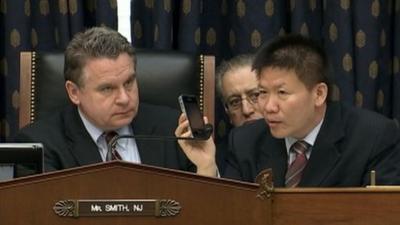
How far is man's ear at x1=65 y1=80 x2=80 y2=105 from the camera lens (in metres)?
2.72

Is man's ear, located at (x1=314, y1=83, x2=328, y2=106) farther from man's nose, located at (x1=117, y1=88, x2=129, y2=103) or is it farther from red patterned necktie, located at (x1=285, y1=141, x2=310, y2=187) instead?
man's nose, located at (x1=117, y1=88, x2=129, y2=103)

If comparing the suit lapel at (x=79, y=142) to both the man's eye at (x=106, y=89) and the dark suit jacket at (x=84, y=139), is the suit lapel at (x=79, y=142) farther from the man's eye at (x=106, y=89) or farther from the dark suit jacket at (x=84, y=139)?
the man's eye at (x=106, y=89)

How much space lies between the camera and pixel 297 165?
7.75ft

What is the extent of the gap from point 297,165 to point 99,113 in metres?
0.68

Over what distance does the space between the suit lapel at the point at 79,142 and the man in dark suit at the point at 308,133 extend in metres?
0.44

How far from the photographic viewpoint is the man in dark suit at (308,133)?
A: 2.33 m

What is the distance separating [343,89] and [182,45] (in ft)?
2.30

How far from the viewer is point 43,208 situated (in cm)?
160

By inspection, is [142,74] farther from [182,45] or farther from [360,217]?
[360,217]

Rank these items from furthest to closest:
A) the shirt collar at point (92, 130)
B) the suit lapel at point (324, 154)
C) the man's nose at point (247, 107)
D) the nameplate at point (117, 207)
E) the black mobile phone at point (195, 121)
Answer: the man's nose at point (247, 107), the shirt collar at point (92, 130), the suit lapel at point (324, 154), the black mobile phone at point (195, 121), the nameplate at point (117, 207)

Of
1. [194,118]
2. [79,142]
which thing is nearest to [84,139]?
[79,142]

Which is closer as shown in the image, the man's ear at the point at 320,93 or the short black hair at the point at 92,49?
the man's ear at the point at 320,93

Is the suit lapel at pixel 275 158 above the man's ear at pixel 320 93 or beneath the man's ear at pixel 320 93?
beneath

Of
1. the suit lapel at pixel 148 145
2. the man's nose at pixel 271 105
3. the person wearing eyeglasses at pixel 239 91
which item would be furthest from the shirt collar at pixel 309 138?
the person wearing eyeglasses at pixel 239 91
